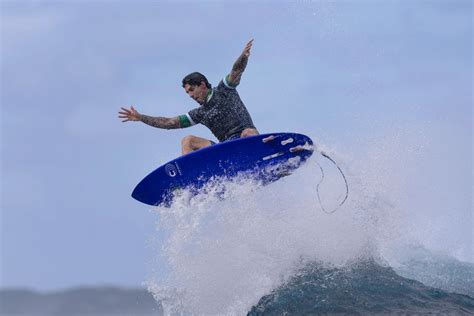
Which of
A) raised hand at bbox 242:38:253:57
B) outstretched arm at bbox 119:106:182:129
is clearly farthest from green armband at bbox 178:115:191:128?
raised hand at bbox 242:38:253:57

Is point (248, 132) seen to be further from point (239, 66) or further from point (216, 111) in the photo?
point (239, 66)

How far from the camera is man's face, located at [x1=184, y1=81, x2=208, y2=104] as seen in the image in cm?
966

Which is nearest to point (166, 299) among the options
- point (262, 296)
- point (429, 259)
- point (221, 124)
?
point (262, 296)

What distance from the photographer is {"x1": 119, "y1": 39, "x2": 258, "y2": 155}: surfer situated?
9.65m

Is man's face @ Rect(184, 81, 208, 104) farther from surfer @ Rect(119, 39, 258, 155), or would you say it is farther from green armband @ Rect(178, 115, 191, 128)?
green armband @ Rect(178, 115, 191, 128)

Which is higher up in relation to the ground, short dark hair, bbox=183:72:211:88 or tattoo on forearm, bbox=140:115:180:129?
short dark hair, bbox=183:72:211:88

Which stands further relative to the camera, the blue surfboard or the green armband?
the green armband

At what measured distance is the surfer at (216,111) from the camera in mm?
9648

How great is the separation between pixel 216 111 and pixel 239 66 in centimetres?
76

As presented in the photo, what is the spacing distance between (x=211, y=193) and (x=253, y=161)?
750 millimetres

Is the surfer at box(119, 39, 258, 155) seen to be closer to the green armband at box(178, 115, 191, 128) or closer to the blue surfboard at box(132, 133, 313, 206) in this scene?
the green armband at box(178, 115, 191, 128)

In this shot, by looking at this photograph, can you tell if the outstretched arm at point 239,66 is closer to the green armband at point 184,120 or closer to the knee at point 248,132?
the knee at point 248,132

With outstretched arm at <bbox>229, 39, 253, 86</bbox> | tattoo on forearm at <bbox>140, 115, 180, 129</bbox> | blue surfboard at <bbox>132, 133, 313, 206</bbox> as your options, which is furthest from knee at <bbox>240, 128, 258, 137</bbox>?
tattoo on forearm at <bbox>140, 115, 180, 129</bbox>

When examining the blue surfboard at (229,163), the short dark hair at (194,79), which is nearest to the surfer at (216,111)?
the short dark hair at (194,79)
